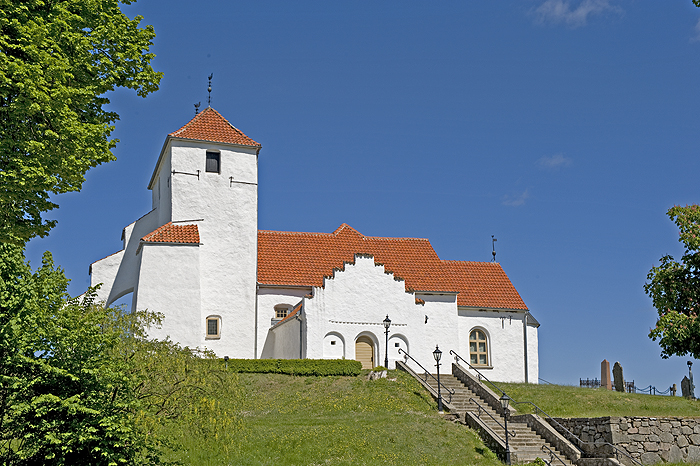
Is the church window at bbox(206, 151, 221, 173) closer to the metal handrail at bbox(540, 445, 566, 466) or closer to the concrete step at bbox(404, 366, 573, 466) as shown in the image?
the concrete step at bbox(404, 366, 573, 466)

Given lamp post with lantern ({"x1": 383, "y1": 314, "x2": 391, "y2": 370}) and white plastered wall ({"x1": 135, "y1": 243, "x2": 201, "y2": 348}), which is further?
white plastered wall ({"x1": 135, "y1": 243, "x2": 201, "y2": 348})

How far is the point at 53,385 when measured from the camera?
39.5 ft

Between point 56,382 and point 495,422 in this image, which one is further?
point 495,422

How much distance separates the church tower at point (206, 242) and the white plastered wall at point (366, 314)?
3.93 m

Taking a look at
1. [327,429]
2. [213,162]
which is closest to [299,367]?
[327,429]

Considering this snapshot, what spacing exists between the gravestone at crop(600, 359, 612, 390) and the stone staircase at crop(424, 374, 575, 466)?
12.7 metres

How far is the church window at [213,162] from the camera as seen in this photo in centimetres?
3581

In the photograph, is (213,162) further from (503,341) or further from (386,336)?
(503,341)

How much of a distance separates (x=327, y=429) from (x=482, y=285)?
20490mm

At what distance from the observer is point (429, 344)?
3481cm

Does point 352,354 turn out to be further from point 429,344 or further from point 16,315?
point 16,315

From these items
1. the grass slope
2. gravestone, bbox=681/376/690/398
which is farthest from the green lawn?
the grass slope

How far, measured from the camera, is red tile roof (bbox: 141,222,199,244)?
3294 centimetres

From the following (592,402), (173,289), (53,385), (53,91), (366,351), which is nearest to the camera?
(53,385)
